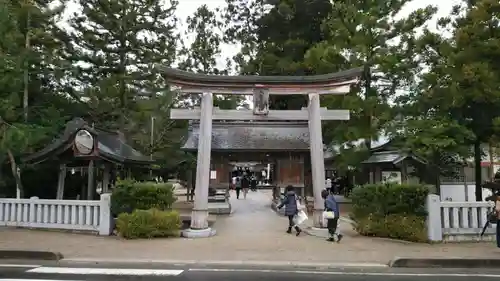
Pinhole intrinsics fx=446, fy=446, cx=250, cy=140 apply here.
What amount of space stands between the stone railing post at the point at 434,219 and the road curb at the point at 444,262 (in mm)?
2981

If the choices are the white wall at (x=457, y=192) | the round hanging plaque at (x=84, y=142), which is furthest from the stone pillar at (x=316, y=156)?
the white wall at (x=457, y=192)

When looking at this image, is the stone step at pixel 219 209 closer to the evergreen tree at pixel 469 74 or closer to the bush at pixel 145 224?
the bush at pixel 145 224

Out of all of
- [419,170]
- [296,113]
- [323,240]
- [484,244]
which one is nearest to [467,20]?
Result: [419,170]

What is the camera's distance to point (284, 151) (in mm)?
24719

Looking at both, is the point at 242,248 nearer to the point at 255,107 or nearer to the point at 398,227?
the point at 398,227

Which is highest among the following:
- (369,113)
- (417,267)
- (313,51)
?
(313,51)

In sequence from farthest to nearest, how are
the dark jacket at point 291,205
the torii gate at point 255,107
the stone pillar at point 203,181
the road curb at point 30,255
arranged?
the dark jacket at point 291,205 → the torii gate at point 255,107 → the stone pillar at point 203,181 → the road curb at point 30,255

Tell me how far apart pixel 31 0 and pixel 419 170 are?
20.5 m

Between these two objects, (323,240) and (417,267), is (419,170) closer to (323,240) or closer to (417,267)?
(323,240)

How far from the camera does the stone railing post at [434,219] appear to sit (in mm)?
13102

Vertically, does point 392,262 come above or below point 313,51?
below

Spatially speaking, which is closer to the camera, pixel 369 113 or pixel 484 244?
pixel 484 244

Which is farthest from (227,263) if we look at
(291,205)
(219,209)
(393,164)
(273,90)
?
(393,164)

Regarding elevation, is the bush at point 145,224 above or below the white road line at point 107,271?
above
